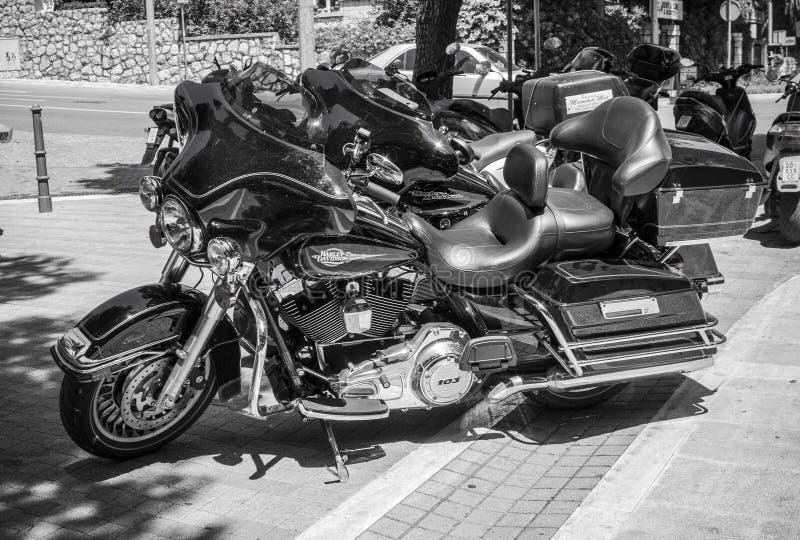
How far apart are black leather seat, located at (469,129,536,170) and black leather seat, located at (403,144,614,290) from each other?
246 cm

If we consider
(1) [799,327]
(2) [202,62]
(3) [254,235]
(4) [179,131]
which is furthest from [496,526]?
(2) [202,62]

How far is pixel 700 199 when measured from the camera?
4.73 meters

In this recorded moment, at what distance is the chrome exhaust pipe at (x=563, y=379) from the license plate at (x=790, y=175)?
4158 mm

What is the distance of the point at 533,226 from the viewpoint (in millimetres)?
4438

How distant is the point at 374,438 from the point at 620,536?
58.2 inches

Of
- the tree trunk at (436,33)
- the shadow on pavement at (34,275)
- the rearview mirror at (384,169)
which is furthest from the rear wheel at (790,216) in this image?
the shadow on pavement at (34,275)

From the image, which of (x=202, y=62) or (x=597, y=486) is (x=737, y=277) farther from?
(x=202, y=62)

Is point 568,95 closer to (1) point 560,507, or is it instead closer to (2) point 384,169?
(2) point 384,169

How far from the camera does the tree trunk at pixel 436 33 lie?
1045 cm

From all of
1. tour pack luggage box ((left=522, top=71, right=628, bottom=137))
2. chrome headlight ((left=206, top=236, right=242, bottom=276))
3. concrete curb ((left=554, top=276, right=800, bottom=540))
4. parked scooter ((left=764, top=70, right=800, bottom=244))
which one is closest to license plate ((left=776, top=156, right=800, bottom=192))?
parked scooter ((left=764, top=70, right=800, bottom=244))

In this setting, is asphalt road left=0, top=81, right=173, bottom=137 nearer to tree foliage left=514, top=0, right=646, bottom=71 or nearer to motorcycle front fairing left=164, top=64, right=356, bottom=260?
tree foliage left=514, top=0, right=646, bottom=71

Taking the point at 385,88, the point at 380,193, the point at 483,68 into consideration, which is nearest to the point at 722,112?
the point at 483,68

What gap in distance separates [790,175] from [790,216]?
426 mm

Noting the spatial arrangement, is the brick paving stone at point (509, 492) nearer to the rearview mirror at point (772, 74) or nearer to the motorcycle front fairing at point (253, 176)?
the motorcycle front fairing at point (253, 176)
